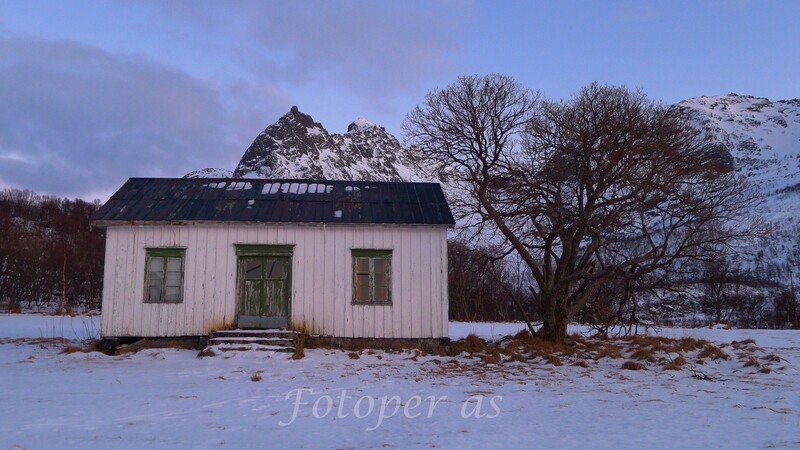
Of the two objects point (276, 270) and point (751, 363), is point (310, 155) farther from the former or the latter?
point (751, 363)

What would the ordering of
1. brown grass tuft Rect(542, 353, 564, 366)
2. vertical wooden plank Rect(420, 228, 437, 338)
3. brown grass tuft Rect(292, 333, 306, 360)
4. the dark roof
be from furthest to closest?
the dark roof < vertical wooden plank Rect(420, 228, 437, 338) < brown grass tuft Rect(292, 333, 306, 360) < brown grass tuft Rect(542, 353, 564, 366)

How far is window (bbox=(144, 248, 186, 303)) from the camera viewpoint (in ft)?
50.2

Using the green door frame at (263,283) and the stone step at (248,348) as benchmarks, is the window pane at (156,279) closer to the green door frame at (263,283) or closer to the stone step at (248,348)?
the green door frame at (263,283)

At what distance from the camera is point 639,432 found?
709 centimetres

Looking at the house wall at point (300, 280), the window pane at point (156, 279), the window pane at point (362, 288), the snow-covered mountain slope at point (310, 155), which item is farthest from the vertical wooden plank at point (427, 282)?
the snow-covered mountain slope at point (310, 155)

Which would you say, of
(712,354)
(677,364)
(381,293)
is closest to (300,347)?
(381,293)

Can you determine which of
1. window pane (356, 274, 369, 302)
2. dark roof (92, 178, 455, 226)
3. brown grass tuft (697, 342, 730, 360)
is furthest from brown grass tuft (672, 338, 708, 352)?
window pane (356, 274, 369, 302)

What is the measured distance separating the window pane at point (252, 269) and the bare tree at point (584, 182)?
6132mm

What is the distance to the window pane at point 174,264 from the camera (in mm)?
15445

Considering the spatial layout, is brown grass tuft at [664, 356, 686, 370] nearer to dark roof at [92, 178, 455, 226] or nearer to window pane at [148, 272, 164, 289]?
dark roof at [92, 178, 455, 226]

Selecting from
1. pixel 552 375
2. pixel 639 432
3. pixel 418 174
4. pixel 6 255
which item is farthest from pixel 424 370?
pixel 6 255

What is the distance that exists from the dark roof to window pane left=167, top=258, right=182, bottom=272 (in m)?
1.05

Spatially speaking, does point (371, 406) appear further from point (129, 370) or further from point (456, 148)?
point (456, 148)

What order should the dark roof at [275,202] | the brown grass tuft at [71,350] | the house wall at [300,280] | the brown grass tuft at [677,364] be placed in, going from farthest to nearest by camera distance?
the dark roof at [275,202] → the house wall at [300,280] → the brown grass tuft at [71,350] → the brown grass tuft at [677,364]
